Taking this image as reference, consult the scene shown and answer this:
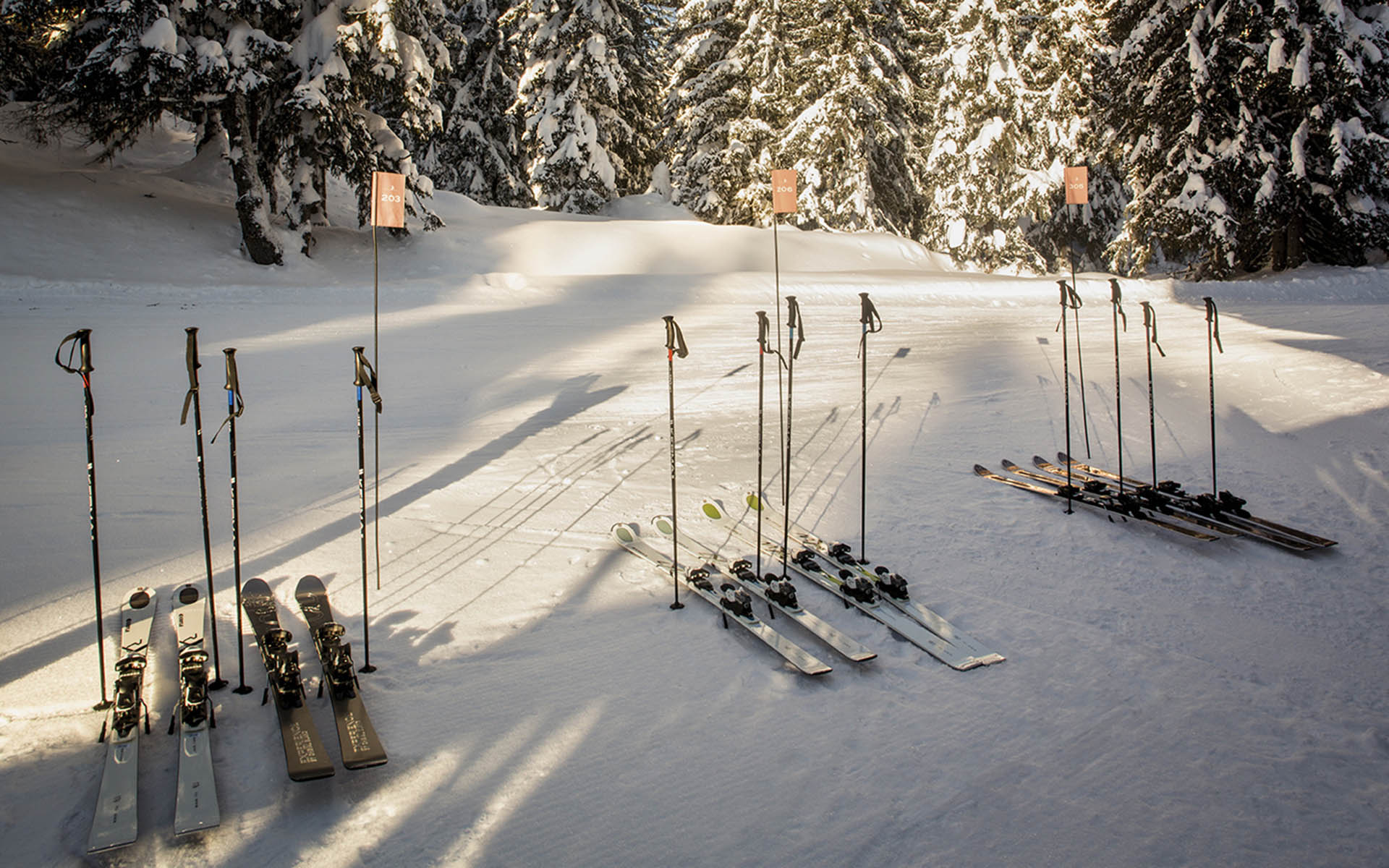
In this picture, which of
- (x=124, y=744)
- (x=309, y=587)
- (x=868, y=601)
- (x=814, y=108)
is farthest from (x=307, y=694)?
(x=814, y=108)

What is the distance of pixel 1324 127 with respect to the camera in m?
17.2

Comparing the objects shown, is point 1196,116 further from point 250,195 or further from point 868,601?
point 250,195

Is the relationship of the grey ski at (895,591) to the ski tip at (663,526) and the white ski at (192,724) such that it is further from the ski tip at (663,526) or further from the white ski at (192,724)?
the white ski at (192,724)

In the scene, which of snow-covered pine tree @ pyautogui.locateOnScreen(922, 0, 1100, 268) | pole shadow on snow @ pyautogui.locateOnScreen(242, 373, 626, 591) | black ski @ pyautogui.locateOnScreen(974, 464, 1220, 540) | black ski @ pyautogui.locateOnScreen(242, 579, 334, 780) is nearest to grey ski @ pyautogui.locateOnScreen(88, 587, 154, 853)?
black ski @ pyautogui.locateOnScreen(242, 579, 334, 780)

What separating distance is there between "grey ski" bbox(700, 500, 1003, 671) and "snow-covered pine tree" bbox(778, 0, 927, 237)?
17834 mm

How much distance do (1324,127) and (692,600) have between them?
60.1 ft

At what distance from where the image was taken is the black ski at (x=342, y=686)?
3.92 meters

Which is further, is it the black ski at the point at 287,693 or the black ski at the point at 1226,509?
the black ski at the point at 1226,509

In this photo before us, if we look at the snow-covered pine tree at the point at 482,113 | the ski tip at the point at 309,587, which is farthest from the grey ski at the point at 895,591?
the snow-covered pine tree at the point at 482,113

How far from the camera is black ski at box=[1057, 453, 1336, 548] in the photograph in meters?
6.56

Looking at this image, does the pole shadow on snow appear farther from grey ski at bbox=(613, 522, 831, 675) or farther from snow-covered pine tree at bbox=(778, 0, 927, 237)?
snow-covered pine tree at bbox=(778, 0, 927, 237)

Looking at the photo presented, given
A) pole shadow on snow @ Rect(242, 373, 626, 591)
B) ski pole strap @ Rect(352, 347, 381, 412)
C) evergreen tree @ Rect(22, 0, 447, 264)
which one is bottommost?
pole shadow on snow @ Rect(242, 373, 626, 591)

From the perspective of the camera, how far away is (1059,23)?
874 inches

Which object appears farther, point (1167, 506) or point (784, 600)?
point (1167, 506)
